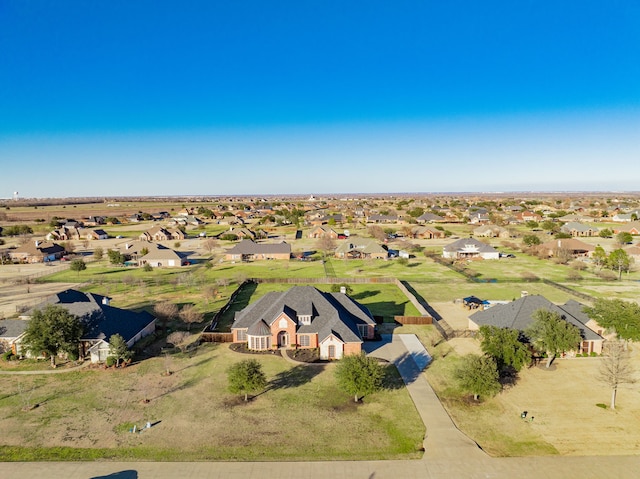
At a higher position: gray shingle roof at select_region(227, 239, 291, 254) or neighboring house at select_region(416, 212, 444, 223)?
neighboring house at select_region(416, 212, 444, 223)

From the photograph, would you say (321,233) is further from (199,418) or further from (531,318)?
(199,418)

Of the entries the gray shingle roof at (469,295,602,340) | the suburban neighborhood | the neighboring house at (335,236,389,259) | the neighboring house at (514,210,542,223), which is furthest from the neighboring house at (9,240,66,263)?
the neighboring house at (514,210,542,223)

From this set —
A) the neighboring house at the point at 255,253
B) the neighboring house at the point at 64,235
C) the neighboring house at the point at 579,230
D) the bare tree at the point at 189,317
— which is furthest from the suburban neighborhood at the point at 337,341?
the neighboring house at the point at 64,235

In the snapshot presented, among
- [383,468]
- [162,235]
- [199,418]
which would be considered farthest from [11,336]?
[162,235]

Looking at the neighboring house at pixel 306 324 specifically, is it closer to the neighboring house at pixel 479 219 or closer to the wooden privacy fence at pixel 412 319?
the wooden privacy fence at pixel 412 319

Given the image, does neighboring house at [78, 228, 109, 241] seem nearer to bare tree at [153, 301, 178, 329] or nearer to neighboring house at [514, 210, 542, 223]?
bare tree at [153, 301, 178, 329]
